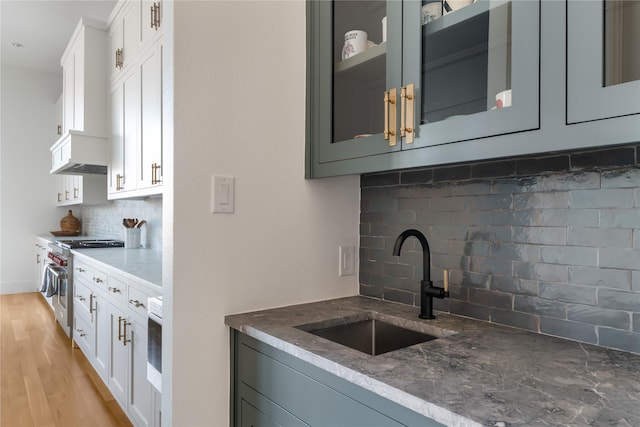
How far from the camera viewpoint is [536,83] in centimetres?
90

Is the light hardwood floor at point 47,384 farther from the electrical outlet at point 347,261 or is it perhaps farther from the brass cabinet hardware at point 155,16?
the brass cabinet hardware at point 155,16

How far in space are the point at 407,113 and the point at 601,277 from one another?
2.16ft

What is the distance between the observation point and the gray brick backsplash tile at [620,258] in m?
0.98

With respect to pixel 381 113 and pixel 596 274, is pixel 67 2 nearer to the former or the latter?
pixel 381 113

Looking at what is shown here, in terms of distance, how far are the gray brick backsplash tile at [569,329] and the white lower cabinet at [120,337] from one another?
4.88 ft

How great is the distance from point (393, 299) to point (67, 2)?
4168 millimetres

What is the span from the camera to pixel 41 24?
4.30 m

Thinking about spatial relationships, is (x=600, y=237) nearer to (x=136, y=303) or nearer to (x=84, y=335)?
(x=136, y=303)

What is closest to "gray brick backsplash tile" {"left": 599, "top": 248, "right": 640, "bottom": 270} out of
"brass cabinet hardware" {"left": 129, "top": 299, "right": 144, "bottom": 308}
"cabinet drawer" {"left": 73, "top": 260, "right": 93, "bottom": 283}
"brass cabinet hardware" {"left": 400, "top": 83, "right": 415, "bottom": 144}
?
"brass cabinet hardware" {"left": 400, "top": 83, "right": 415, "bottom": 144}

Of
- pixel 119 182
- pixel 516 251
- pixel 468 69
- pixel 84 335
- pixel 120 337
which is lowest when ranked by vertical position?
pixel 84 335

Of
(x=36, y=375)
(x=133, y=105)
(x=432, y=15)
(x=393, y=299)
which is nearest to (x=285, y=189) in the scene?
(x=393, y=299)

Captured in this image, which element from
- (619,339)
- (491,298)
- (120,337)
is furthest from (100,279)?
(619,339)

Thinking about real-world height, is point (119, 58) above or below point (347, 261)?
above

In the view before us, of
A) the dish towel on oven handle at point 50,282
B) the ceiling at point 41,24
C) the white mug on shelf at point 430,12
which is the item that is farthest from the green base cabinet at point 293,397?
the ceiling at point 41,24
